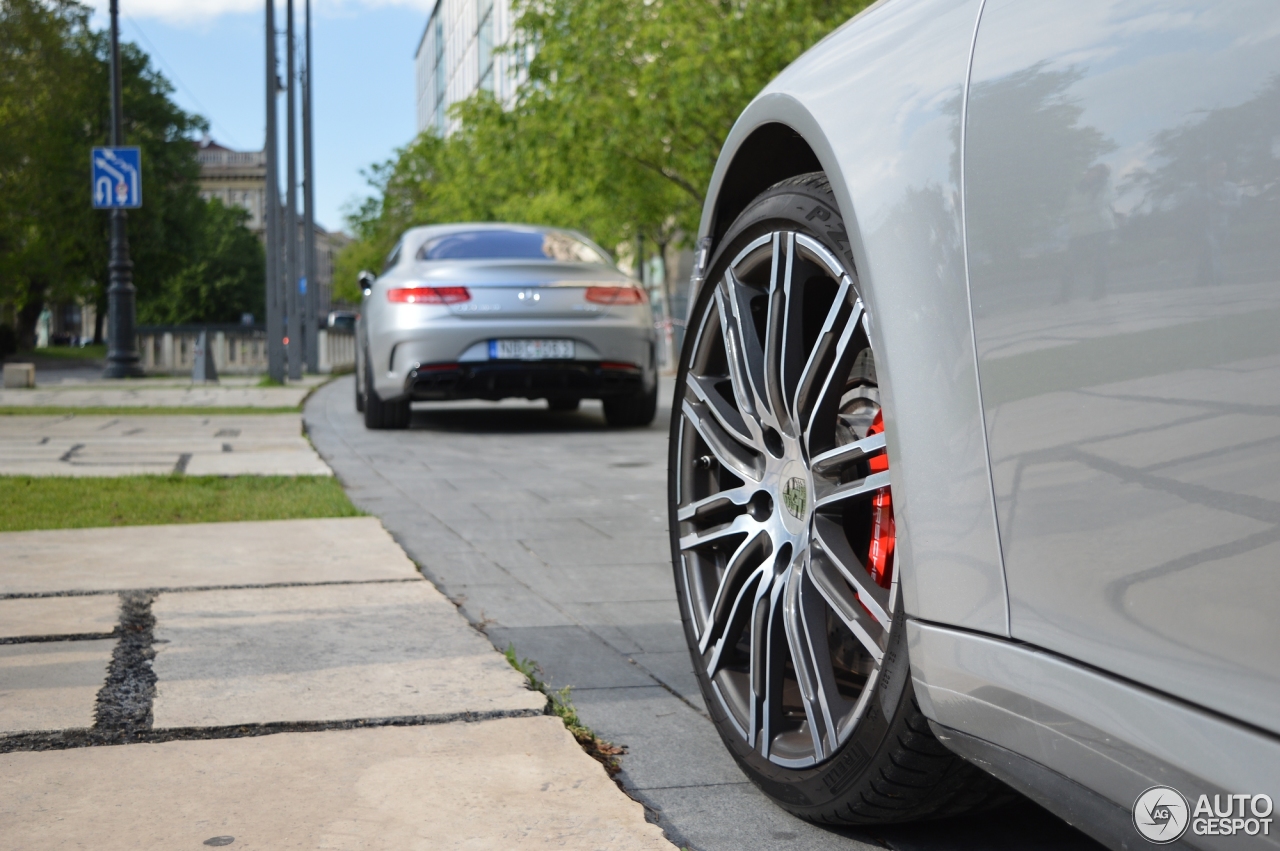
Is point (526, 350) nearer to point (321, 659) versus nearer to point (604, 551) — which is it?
point (604, 551)

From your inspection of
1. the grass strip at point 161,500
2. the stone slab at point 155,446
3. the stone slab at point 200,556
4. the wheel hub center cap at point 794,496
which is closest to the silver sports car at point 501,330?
the stone slab at point 155,446

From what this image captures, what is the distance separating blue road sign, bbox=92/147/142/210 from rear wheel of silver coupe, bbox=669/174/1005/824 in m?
18.5

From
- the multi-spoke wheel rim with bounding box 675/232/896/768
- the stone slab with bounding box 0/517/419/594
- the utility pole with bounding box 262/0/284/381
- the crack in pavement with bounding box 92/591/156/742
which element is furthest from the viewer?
the utility pole with bounding box 262/0/284/381

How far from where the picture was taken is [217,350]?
26062 mm

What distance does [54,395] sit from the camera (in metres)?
14.6

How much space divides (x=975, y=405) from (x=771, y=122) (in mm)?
873

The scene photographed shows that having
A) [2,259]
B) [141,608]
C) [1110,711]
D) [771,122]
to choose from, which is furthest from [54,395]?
[2,259]

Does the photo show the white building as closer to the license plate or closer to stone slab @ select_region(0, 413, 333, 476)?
stone slab @ select_region(0, 413, 333, 476)

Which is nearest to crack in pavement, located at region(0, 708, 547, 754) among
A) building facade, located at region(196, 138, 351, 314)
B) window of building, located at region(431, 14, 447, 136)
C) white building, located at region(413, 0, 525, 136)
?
white building, located at region(413, 0, 525, 136)

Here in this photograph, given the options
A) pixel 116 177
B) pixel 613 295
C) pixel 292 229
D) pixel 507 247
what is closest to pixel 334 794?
pixel 613 295

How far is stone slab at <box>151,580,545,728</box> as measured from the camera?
2537 millimetres

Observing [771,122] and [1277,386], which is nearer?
[1277,386]

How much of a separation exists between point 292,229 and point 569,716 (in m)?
20.0

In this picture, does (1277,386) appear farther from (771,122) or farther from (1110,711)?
(771,122)
